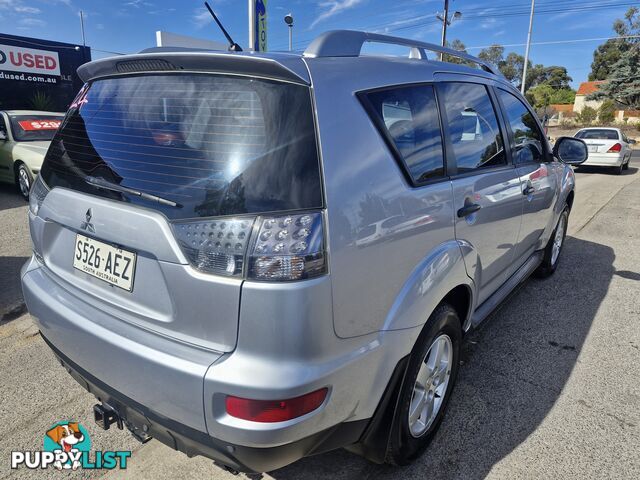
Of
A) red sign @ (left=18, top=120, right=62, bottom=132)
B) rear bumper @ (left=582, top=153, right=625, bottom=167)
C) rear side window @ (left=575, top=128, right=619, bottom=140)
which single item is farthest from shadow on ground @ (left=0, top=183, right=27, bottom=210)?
rear side window @ (left=575, top=128, right=619, bottom=140)

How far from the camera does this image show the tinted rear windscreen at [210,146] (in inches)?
57.1

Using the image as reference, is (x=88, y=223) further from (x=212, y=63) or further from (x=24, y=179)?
(x=24, y=179)

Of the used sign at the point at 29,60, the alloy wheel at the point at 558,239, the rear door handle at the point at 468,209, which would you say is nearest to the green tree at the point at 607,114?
the used sign at the point at 29,60

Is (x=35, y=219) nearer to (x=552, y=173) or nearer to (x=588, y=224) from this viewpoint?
(x=552, y=173)

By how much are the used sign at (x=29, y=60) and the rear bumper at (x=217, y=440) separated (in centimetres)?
1799

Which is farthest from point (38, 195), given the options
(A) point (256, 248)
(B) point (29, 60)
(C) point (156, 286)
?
(B) point (29, 60)

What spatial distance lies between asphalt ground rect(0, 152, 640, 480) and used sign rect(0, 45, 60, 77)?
1478 cm

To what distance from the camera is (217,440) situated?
148 centimetres

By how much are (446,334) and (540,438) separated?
81 cm

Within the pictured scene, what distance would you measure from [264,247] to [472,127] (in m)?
1.66

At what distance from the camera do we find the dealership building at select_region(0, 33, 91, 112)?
1542 cm

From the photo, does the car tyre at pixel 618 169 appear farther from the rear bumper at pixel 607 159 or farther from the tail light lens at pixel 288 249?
the tail light lens at pixel 288 249

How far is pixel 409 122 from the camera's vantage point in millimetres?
1966

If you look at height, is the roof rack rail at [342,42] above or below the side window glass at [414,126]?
above
